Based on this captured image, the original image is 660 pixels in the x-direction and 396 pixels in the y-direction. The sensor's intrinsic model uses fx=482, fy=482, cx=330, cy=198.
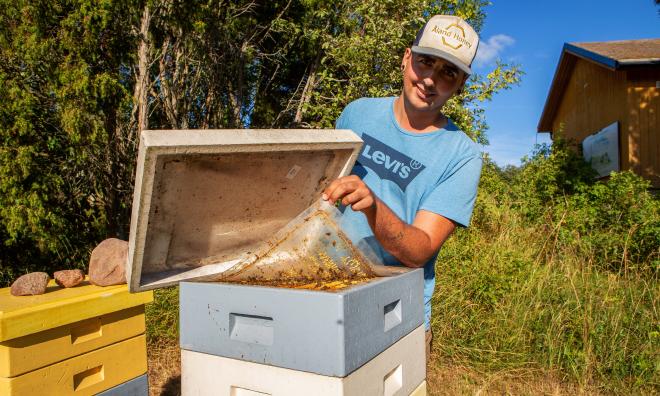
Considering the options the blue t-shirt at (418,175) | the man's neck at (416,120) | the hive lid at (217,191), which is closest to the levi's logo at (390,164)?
the blue t-shirt at (418,175)

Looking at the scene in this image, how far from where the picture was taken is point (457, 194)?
153cm

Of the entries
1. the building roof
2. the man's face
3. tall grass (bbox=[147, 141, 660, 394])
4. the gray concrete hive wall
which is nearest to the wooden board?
the gray concrete hive wall

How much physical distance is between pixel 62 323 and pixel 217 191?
0.69m

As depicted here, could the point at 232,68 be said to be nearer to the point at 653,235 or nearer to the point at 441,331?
the point at 441,331

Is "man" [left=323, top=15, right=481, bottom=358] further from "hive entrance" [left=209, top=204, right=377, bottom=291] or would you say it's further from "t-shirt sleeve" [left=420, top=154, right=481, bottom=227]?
"hive entrance" [left=209, top=204, right=377, bottom=291]

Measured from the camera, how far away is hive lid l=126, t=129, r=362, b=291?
3.30 feet

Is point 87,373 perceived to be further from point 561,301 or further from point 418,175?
point 561,301

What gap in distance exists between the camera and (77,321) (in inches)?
59.3

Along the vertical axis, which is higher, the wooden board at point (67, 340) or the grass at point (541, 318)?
the wooden board at point (67, 340)

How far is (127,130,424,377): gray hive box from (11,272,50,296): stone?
579mm

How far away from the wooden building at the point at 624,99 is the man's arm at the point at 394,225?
7.20 metres

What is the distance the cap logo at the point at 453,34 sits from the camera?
5.09 ft

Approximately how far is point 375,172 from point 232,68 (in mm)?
4325

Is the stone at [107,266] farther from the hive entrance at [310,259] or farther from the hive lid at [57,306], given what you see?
the hive entrance at [310,259]
